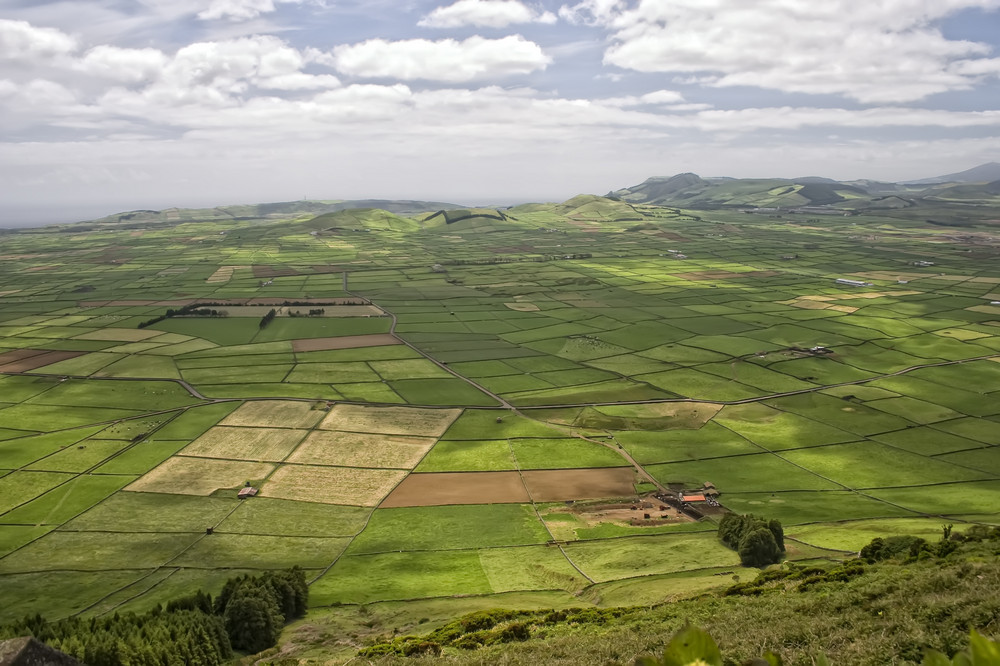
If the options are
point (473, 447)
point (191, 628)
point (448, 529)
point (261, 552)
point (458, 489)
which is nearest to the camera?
point (191, 628)

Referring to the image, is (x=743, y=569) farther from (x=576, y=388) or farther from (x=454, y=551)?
(x=576, y=388)

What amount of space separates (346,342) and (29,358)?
59.9m

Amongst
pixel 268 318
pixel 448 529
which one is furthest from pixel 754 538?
pixel 268 318

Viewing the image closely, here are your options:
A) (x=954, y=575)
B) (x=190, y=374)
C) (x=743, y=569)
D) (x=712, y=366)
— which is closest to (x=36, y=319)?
(x=190, y=374)

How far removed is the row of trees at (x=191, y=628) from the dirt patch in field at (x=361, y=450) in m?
25.4

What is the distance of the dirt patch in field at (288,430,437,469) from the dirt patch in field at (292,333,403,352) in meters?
Result: 44.7

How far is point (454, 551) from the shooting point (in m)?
61.2

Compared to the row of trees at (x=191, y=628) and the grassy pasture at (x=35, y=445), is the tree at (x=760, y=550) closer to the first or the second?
the row of trees at (x=191, y=628)

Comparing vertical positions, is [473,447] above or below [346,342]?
below

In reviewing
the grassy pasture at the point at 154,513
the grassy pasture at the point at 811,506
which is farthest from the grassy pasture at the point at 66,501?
the grassy pasture at the point at 811,506

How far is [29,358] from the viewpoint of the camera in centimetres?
12056

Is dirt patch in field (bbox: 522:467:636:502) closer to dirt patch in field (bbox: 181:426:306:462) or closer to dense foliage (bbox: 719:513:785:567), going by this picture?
dense foliage (bbox: 719:513:785:567)

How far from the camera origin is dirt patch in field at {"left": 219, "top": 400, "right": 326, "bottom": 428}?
90438 mm

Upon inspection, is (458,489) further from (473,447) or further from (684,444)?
(684,444)
